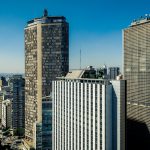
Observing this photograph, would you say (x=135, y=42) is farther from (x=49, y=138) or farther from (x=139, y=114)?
(x=49, y=138)

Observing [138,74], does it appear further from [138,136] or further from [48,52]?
[48,52]

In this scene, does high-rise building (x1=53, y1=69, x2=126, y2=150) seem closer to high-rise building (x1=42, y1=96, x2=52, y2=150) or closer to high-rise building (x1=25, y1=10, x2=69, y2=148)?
high-rise building (x1=42, y1=96, x2=52, y2=150)

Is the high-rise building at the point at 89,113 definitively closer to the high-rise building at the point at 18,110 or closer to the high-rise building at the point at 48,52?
the high-rise building at the point at 48,52

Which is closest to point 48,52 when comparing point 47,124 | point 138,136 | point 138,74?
point 47,124

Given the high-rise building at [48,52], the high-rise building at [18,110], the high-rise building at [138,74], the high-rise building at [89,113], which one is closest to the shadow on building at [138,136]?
the high-rise building at [138,74]

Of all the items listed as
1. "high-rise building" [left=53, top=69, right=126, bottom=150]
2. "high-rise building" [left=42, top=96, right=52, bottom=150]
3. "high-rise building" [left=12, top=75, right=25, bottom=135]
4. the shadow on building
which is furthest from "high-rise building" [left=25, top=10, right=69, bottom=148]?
"high-rise building" [left=12, top=75, right=25, bottom=135]

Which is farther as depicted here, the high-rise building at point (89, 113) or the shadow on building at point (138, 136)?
the shadow on building at point (138, 136)

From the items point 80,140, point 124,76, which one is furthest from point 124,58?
point 80,140
